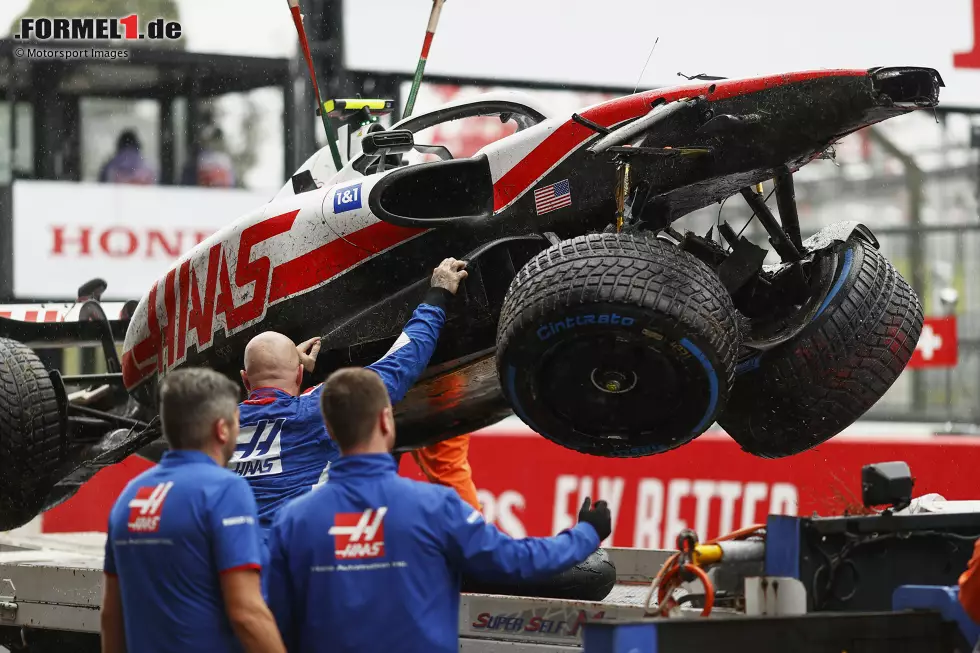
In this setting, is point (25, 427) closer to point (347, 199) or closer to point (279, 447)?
point (347, 199)

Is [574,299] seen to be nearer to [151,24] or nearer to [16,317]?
[16,317]

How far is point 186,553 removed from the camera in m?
3.32

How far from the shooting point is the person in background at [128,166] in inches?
555

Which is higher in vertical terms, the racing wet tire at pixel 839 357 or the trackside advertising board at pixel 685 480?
the racing wet tire at pixel 839 357

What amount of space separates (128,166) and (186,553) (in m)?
11.4

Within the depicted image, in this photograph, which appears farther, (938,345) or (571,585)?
(938,345)

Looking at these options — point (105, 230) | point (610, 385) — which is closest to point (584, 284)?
point (610, 385)

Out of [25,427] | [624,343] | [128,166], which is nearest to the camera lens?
[624,343]

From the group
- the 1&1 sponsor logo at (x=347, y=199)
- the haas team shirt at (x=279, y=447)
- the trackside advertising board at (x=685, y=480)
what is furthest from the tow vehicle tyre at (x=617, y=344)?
the trackside advertising board at (x=685, y=480)

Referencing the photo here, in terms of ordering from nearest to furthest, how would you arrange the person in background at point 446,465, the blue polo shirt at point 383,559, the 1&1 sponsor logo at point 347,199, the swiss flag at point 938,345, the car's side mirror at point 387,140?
the blue polo shirt at point 383,559, the 1&1 sponsor logo at point 347,199, the car's side mirror at point 387,140, the person in background at point 446,465, the swiss flag at point 938,345

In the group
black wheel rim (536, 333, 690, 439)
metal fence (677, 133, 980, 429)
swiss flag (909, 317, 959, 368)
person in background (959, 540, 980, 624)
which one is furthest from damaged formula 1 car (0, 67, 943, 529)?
swiss flag (909, 317, 959, 368)

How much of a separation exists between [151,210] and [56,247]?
38.0 inches

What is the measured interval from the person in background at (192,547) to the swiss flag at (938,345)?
420 inches

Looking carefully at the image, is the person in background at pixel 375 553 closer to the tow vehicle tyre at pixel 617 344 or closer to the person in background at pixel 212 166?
the tow vehicle tyre at pixel 617 344
